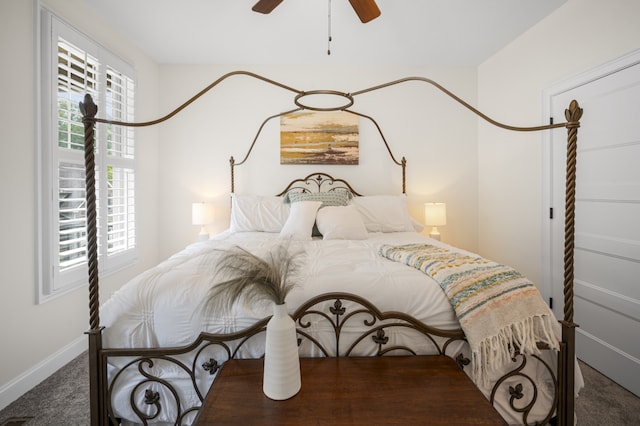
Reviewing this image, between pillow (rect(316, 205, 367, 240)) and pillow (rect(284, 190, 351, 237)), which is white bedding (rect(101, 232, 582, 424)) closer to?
pillow (rect(316, 205, 367, 240))

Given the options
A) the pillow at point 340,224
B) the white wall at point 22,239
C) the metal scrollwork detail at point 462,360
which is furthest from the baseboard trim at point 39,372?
the metal scrollwork detail at point 462,360

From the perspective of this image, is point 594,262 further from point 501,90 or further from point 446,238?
point 501,90

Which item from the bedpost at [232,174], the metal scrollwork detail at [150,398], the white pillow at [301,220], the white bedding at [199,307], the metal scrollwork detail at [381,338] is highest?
the bedpost at [232,174]

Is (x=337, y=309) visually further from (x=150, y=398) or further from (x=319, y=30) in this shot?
(x=319, y=30)

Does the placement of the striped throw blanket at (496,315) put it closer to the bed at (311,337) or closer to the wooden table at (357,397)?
the bed at (311,337)

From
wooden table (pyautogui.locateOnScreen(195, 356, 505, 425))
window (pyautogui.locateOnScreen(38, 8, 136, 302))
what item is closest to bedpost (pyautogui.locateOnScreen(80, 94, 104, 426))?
wooden table (pyautogui.locateOnScreen(195, 356, 505, 425))

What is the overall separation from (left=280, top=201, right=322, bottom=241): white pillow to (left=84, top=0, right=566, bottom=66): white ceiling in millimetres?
1573

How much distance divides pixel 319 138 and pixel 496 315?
2.83 m

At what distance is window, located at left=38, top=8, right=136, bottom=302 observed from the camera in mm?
2133

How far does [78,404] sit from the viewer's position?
182 centimetres

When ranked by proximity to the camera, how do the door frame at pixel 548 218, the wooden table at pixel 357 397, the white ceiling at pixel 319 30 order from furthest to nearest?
the door frame at pixel 548 218 < the white ceiling at pixel 319 30 < the wooden table at pixel 357 397

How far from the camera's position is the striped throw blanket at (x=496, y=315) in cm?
129

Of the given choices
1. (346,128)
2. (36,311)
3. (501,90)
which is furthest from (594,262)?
(36,311)

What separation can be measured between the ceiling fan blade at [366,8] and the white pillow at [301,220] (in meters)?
1.51
